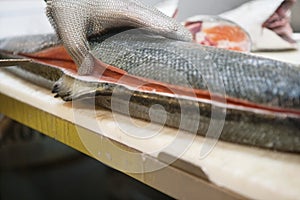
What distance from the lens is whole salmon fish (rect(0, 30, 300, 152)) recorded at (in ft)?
1.88

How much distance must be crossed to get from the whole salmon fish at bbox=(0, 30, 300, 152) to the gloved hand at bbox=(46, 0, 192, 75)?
0.08 ft

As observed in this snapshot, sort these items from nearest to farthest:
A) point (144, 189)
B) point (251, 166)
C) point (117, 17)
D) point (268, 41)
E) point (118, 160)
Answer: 1. point (251, 166)
2. point (118, 160)
3. point (117, 17)
4. point (144, 189)
5. point (268, 41)

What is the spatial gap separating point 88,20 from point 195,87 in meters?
0.36

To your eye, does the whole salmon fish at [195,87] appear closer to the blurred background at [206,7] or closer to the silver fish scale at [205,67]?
the silver fish scale at [205,67]

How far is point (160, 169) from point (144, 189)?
89 cm

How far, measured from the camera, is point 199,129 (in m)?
0.65

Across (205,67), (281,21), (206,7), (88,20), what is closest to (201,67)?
(205,67)

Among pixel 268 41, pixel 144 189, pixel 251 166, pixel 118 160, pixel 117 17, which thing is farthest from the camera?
pixel 268 41

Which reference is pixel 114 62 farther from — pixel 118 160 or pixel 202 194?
pixel 202 194

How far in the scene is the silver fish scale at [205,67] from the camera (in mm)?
576

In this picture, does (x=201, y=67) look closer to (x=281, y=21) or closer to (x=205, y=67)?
(x=205, y=67)

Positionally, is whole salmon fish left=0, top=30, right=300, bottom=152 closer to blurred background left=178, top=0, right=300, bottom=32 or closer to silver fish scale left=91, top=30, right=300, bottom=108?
silver fish scale left=91, top=30, right=300, bottom=108

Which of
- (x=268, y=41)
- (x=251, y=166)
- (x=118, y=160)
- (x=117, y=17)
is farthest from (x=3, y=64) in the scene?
(x=268, y=41)

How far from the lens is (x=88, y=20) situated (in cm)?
87
